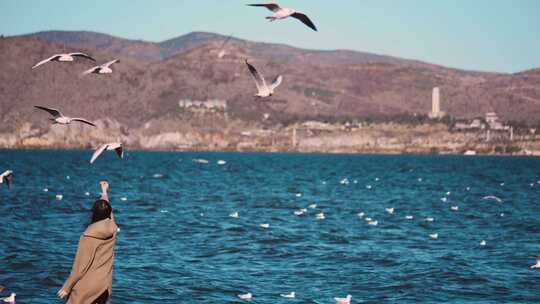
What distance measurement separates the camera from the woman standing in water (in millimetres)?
10875

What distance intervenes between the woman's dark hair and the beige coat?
0.23ft

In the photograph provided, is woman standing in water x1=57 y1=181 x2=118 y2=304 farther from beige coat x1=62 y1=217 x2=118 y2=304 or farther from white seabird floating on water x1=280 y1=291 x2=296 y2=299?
white seabird floating on water x1=280 y1=291 x2=296 y2=299

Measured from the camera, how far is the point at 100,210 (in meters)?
10.8

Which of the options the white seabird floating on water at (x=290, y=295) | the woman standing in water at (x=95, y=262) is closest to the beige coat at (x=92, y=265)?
the woman standing in water at (x=95, y=262)

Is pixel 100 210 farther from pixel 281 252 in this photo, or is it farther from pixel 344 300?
pixel 281 252

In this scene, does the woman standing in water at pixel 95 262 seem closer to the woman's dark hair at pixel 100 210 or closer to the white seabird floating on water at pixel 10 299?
the woman's dark hair at pixel 100 210

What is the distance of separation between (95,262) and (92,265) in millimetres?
67

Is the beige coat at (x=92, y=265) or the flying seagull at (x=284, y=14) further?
the flying seagull at (x=284, y=14)

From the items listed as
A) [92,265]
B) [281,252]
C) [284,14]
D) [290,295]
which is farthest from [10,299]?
[281,252]

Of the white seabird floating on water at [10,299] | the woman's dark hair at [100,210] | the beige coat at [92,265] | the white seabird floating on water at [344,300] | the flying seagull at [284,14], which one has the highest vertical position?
the flying seagull at [284,14]

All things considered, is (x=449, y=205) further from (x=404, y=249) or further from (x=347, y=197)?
(x=404, y=249)

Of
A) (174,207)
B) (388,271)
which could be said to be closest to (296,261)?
(388,271)

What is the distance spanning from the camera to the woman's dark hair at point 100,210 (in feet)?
35.4

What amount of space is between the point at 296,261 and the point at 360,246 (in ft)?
15.6
